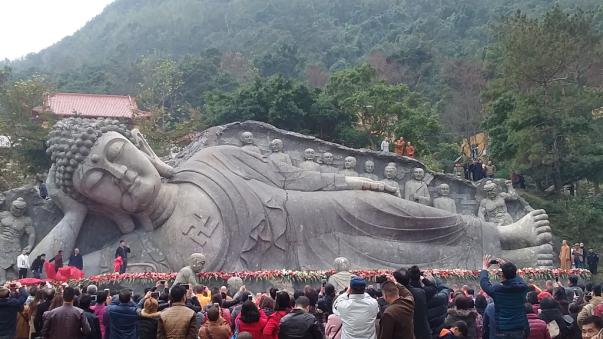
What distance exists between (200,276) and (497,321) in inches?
227

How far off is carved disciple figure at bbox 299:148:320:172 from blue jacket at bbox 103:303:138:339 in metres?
7.55

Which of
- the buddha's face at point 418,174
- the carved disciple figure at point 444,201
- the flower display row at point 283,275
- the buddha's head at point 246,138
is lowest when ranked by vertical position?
the flower display row at point 283,275

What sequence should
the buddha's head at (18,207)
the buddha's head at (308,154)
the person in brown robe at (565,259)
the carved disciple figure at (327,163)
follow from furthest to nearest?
the person in brown robe at (565,259)
the carved disciple figure at (327,163)
the buddha's head at (308,154)
the buddha's head at (18,207)

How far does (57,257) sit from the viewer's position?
435 inches

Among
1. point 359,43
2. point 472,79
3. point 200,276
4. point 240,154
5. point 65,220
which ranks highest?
point 359,43

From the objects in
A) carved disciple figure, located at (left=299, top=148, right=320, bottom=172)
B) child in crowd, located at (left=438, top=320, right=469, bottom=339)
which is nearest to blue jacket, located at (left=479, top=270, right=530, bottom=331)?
child in crowd, located at (left=438, top=320, right=469, bottom=339)

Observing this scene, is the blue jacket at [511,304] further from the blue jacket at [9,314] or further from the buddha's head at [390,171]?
the buddha's head at [390,171]

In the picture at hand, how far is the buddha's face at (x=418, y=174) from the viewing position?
13742 millimetres

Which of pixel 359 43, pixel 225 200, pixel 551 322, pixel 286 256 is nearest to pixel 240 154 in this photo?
pixel 225 200

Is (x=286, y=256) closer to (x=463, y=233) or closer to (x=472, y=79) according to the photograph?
(x=463, y=233)

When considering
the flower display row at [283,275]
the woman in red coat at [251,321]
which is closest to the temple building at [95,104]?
the flower display row at [283,275]

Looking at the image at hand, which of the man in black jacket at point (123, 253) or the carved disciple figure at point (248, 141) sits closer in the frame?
the man in black jacket at point (123, 253)

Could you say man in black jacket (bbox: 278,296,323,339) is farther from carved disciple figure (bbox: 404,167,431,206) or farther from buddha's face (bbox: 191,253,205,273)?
carved disciple figure (bbox: 404,167,431,206)

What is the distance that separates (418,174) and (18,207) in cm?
686
